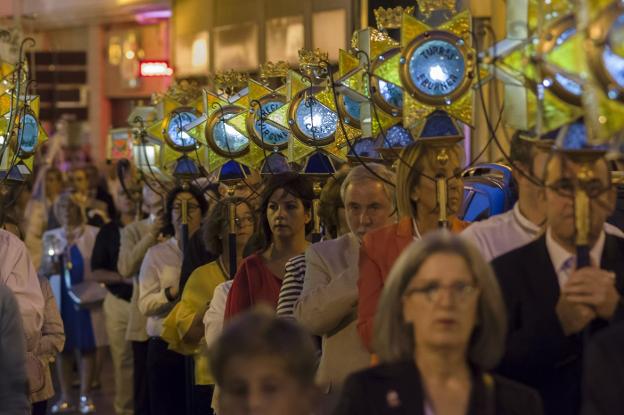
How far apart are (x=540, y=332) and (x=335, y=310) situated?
199 centimetres

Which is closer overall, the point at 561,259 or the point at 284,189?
the point at 561,259

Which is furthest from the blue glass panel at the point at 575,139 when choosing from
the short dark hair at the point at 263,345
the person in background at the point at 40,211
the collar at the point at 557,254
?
the person in background at the point at 40,211

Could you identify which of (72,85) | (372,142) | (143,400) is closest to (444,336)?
(372,142)

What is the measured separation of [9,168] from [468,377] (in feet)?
15.3

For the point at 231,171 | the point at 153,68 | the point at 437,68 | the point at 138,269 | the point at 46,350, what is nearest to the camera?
the point at 437,68

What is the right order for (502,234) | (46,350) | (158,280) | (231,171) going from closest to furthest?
(502,234)
(46,350)
(231,171)
(158,280)

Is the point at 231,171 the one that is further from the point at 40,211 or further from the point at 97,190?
the point at 97,190

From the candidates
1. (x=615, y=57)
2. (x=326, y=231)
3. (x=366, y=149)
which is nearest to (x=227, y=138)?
(x=326, y=231)

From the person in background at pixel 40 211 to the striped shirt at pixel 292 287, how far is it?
926cm

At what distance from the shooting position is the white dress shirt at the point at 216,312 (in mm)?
9105

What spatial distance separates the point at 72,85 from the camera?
38625 mm

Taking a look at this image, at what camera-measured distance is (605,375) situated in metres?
4.70

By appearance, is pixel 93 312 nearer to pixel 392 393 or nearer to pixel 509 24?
pixel 509 24

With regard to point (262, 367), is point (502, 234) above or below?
above
